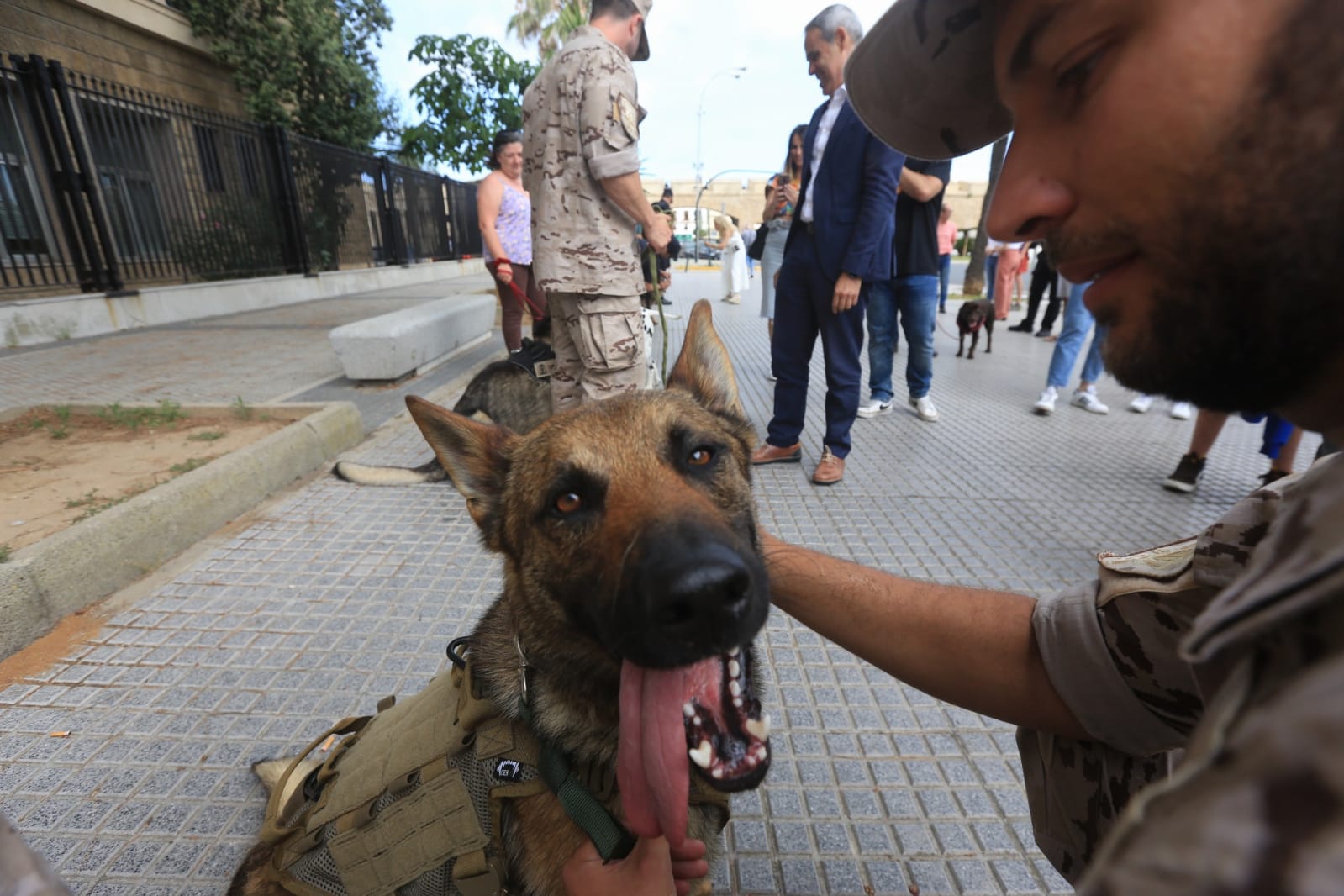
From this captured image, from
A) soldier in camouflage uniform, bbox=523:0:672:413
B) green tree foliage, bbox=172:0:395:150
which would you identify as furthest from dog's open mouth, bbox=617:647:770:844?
green tree foliage, bbox=172:0:395:150

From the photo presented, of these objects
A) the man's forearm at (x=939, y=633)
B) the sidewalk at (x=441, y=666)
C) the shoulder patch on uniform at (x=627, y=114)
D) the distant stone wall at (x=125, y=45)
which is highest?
the distant stone wall at (x=125, y=45)

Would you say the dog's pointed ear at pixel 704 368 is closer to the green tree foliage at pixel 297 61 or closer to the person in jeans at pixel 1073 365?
the person in jeans at pixel 1073 365

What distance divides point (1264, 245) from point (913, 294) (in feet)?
19.4

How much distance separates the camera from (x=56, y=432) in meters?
4.79

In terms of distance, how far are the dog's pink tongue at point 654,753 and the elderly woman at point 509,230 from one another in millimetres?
6014

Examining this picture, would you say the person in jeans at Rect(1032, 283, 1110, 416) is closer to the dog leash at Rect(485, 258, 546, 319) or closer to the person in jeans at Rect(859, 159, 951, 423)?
the person in jeans at Rect(859, 159, 951, 423)

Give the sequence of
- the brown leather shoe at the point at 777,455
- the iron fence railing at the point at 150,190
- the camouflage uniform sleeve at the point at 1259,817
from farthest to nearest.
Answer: the iron fence railing at the point at 150,190
the brown leather shoe at the point at 777,455
the camouflage uniform sleeve at the point at 1259,817

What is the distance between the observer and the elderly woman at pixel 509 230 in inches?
282

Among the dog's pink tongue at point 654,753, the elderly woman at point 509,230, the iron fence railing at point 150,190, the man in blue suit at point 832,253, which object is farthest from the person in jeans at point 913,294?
the iron fence railing at point 150,190

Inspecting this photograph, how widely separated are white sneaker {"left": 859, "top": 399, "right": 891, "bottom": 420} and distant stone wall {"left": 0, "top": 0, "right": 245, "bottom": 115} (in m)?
14.9

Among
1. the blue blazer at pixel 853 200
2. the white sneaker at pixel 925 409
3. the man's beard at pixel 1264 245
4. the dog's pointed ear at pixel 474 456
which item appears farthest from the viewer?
the white sneaker at pixel 925 409

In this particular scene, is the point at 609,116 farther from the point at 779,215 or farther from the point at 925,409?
the point at 779,215

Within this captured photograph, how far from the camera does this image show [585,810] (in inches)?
56.9

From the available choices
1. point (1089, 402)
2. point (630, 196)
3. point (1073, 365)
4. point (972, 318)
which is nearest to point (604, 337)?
point (630, 196)
